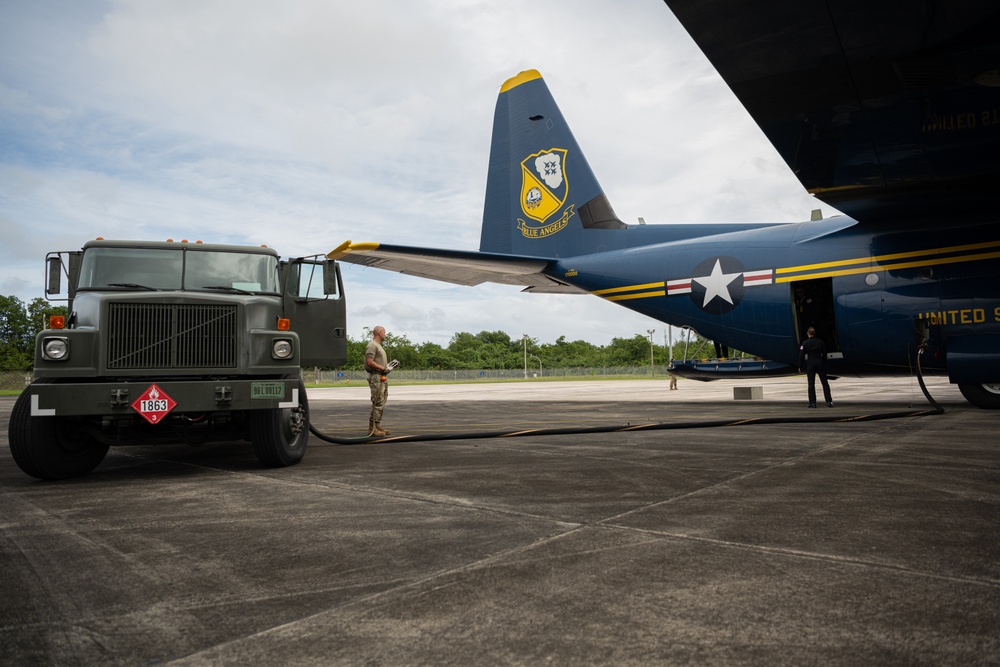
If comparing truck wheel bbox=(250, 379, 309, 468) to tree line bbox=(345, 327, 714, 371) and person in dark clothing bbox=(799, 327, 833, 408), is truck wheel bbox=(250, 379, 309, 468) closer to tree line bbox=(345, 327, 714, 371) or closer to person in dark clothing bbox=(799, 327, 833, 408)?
person in dark clothing bbox=(799, 327, 833, 408)

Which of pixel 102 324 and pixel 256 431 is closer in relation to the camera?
pixel 102 324

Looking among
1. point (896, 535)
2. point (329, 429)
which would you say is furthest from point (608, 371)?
point (896, 535)

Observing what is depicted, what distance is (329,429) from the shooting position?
1084 centimetres

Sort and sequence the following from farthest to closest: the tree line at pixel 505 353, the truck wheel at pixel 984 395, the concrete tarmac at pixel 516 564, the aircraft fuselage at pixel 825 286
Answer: the tree line at pixel 505 353 → the truck wheel at pixel 984 395 → the aircraft fuselage at pixel 825 286 → the concrete tarmac at pixel 516 564

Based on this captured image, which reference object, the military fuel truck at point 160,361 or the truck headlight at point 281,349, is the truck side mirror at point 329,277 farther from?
the truck headlight at point 281,349

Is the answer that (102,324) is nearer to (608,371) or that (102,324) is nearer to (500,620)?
(500,620)

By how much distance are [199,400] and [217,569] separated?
9.56ft

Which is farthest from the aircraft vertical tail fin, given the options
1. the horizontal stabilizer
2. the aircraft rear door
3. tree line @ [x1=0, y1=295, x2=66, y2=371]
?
tree line @ [x1=0, y1=295, x2=66, y2=371]

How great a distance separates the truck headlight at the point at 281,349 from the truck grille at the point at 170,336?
0.34 metres

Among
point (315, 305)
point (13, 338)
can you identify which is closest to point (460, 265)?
point (315, 305)

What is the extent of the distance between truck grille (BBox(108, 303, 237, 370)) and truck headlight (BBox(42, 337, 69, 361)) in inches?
12.6

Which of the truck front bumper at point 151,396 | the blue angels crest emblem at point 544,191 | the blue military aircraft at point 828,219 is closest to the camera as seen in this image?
the truck front bumper at point 151,396

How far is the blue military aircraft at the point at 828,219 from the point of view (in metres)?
6.38

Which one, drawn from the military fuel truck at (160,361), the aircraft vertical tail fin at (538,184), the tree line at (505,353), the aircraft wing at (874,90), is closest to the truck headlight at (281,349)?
the military fuel truck at (160,361)
